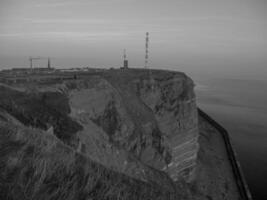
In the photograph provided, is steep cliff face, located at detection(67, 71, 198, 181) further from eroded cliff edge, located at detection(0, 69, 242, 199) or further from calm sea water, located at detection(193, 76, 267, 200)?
calm sea water, located at detection(193, 76, 267, 200)

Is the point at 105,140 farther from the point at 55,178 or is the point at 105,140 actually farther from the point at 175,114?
the point at 175,114

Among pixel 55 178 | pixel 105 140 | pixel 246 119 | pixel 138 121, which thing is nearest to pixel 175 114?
pixel 138 121

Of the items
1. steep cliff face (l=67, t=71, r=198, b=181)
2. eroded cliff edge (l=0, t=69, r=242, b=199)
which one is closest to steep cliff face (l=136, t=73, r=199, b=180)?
steep cliff face (l=67, t=71, r=198, b=181)

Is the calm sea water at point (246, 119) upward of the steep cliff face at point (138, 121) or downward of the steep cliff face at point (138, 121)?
downward

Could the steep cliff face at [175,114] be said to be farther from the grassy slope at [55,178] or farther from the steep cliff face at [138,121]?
the grassy slope at [55,178]

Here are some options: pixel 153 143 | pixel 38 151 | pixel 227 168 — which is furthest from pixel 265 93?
pixel 38 151

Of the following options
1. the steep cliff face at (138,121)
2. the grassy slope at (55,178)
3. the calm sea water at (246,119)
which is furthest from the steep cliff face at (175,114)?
the grassy slope at (55,178)

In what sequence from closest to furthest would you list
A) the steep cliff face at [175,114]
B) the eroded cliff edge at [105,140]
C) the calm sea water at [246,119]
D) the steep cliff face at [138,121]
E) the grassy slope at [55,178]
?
the grassy slope at [55,178], the eroded cliff edge at [105,140], the steep cliff face at [138,121], the steep cliff face at [175,114], the calm sea water at [246,119]
